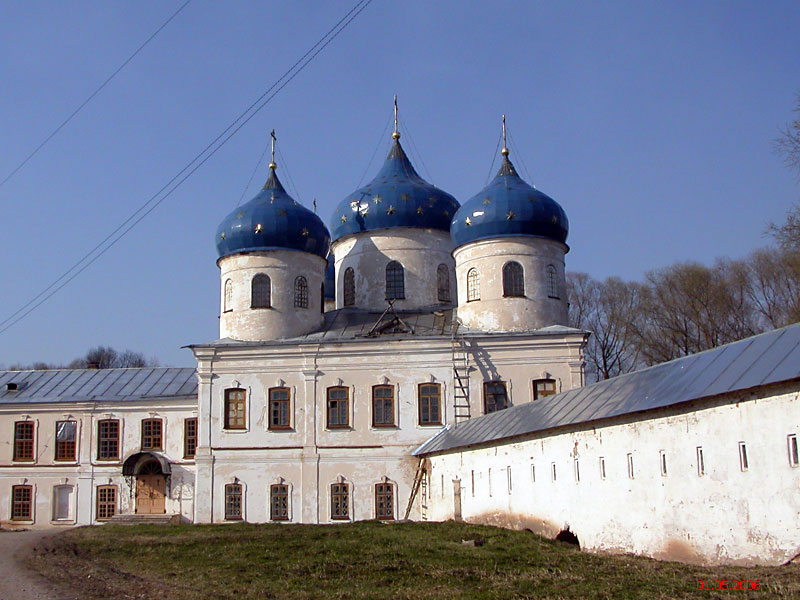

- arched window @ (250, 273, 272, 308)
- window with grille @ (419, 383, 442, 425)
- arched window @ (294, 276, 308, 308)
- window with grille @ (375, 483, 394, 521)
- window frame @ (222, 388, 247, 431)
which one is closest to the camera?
window with grille @ (375, 483, 394, 521)

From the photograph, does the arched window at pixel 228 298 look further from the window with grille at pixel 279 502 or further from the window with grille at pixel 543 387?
the window with grille at pixel 543 387

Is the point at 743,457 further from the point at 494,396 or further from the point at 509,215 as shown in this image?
the point at 509,215

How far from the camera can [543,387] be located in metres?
22.6

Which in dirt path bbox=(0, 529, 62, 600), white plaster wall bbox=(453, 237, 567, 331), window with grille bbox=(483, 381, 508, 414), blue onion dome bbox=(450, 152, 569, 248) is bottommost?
Result: dirt path bbox=(0, 529, 62, 600)

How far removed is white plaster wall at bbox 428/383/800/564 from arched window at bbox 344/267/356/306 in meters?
12.1

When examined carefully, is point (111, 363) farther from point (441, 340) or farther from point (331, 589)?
point (331, 589)

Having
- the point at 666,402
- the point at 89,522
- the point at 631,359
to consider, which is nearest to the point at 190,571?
the point at 666,402

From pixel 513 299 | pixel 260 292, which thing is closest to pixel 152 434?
pixel 260 292

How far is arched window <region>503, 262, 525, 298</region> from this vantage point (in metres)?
23.5

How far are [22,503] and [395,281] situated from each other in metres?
12.7

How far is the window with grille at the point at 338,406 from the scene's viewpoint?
75.9 feet

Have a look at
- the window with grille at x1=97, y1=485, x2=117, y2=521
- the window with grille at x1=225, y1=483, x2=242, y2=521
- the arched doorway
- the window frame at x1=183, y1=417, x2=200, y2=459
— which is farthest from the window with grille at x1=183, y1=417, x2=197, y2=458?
the window with grille at x1=225, y1=483, x2=242, y2=521

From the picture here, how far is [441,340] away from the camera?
22969 mm

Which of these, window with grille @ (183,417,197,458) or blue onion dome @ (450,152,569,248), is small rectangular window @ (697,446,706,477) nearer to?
blue onion dome @ (450,152,569,248)
